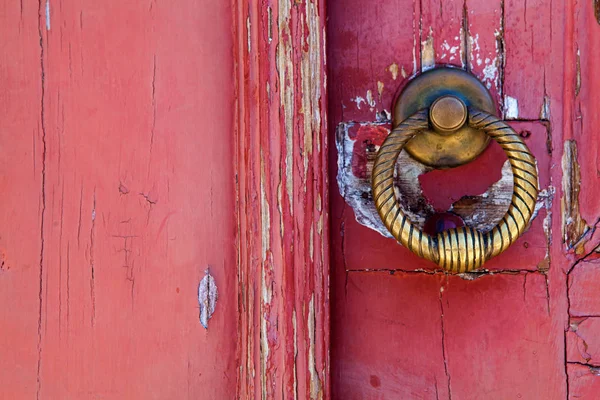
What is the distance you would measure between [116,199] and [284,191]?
20cm

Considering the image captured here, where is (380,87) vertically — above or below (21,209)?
above

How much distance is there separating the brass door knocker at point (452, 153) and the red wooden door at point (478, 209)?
2 cm

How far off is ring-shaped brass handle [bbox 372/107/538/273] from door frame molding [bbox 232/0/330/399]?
0.28 ft

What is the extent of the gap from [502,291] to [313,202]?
22cm

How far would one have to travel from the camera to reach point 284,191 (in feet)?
1.60

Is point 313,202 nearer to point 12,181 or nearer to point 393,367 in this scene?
point 393,367

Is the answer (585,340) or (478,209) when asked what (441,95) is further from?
(585,340)

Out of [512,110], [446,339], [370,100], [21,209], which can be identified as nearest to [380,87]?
[370,100]

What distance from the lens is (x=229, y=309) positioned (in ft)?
1.79

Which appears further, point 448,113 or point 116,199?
point 116,199

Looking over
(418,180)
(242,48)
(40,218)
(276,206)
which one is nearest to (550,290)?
(418,180)

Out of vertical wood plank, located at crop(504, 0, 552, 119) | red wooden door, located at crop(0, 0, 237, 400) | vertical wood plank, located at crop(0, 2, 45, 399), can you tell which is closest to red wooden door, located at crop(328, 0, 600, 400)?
vertical wood plank, located at crop(504, 0, 552, 119)

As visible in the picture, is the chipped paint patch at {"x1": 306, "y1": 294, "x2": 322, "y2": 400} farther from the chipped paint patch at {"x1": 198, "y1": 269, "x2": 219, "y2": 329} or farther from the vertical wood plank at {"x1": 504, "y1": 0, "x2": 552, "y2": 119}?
the vertical wood plank at {"x1": 504, "y1": 0, "x2": 552, "y2": 119}

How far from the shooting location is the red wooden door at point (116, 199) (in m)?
0.54
